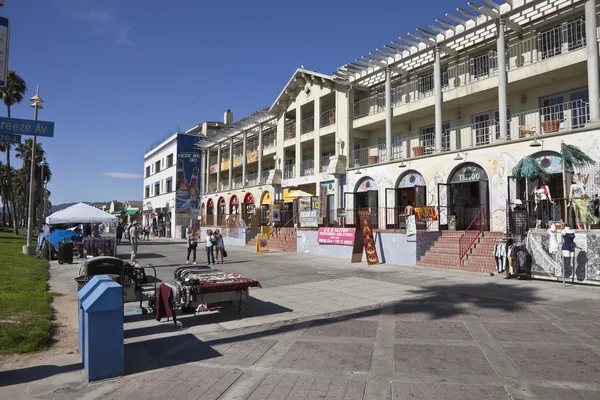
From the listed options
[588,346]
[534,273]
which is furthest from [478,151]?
[588,346]

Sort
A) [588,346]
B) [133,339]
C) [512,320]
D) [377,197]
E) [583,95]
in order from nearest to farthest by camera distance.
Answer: [588,346] → [133,339] → [512,320] → [583,95] → [377,197]

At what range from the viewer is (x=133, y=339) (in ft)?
21.5

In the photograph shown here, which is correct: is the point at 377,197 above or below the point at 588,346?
above

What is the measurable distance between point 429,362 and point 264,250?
1906cm

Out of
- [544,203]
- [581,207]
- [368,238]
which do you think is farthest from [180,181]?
[581,207]

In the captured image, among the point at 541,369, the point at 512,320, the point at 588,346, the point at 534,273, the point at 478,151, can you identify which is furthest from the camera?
the point at 478,151

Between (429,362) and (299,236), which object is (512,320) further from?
(299,236)

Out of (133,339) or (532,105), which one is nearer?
(133,339)

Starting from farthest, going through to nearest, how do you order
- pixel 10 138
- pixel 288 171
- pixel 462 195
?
pixel 288 171 < pixel 462 195 < pixel 10 138

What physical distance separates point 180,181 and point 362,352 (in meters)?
44.4

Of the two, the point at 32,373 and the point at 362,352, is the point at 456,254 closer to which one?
the point at 362,352

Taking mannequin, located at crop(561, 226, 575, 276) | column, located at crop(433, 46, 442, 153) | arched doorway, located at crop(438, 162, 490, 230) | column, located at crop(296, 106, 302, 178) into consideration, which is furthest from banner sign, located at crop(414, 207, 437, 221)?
column, located at crop(296, 106, 302, 178)

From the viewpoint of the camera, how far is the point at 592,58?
1476 centimetres

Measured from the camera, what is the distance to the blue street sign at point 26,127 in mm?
6023
